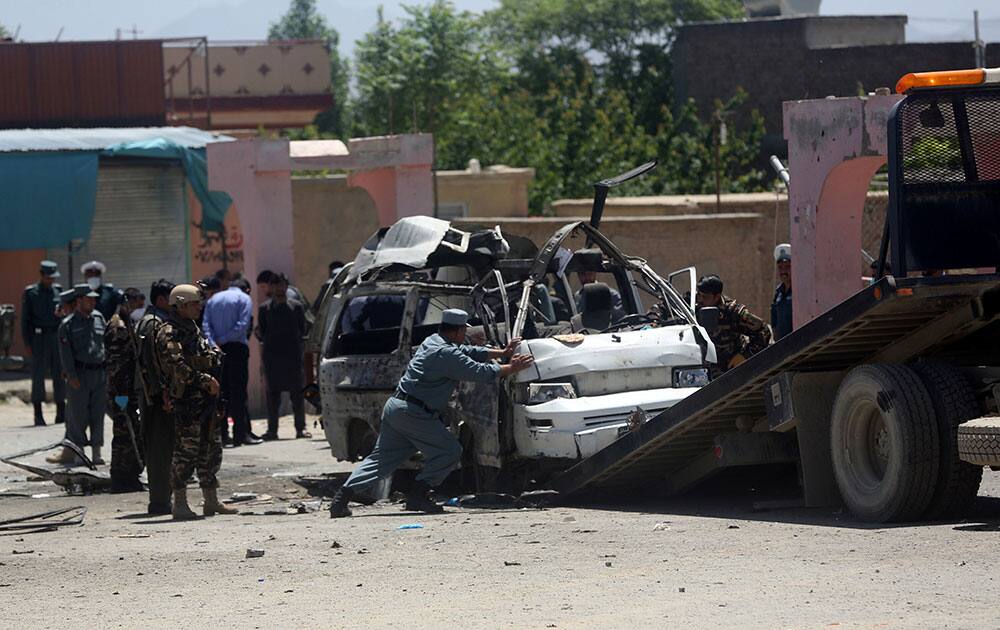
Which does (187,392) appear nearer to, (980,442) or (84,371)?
(84,371)

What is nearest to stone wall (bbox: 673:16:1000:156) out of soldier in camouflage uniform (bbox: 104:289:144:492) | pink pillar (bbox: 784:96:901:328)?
Result: pink pillar (bbox: 784:96:901:328)

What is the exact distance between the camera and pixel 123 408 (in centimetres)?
1327

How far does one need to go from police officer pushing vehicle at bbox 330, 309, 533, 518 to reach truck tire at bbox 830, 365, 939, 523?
250 centimetres

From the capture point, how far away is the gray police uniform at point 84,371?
1540cm

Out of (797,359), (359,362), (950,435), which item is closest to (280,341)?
(359,362)

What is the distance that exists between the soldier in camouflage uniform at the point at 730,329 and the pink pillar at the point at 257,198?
812 centimetres

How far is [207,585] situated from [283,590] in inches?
20.1

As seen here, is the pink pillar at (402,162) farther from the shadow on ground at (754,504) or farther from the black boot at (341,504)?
the shadow on ground at (754,504)

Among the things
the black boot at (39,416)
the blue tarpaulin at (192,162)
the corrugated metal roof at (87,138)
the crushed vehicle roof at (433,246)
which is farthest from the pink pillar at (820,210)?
the blue tarpaulin at (192,162)

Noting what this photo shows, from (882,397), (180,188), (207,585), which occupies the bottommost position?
(207,585)

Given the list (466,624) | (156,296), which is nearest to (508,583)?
(466,624)

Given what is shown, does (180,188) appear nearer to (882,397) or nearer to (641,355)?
(641,355)

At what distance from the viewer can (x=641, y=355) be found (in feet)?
37.7

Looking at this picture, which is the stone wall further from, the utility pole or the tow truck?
the tow truck
